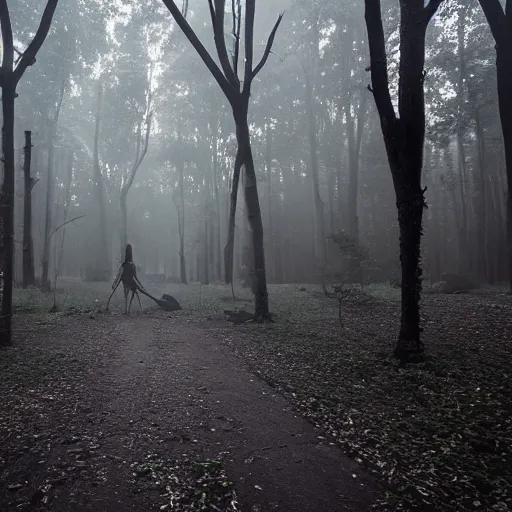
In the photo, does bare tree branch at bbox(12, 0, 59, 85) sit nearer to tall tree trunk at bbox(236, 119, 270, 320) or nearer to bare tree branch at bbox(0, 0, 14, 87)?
bare tree branch at bbox(0, 0, 14, 87)

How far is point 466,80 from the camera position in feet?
57.9

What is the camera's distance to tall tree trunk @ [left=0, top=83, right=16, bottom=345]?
6.43 metres

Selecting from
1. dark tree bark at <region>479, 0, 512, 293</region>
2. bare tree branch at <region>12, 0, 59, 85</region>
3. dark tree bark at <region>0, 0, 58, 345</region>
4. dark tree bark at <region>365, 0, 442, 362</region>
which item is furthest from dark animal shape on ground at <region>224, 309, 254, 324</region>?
bare tree branch at <region>12, 0, 59, 85</region>

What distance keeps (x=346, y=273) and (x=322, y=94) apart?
14.8 metres

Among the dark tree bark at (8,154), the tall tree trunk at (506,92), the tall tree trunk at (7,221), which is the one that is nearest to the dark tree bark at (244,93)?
the dark tree bark at (8,154)

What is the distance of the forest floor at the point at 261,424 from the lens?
8.65 feet

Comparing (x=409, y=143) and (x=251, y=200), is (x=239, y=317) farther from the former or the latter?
(x=409, y=143)

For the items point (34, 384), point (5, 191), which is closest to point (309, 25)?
point (5, 191)

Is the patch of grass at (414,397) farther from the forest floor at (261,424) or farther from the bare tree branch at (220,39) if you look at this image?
the bare tree branch at (220,39)

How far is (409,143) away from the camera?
536 cm

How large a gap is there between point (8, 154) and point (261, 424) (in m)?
6.26

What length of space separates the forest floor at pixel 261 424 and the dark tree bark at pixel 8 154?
0.74 meters

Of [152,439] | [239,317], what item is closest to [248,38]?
[239,317]

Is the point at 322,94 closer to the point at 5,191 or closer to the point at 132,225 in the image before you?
the point at 5,191
